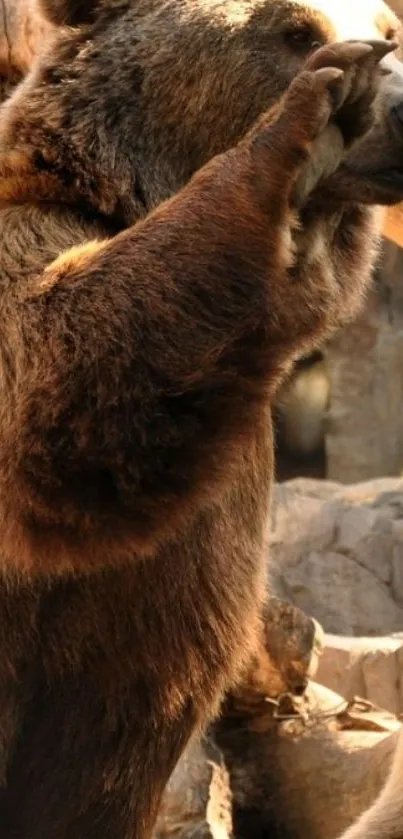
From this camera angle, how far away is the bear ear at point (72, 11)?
312cm

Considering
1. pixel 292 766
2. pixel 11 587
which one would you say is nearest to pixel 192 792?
→ pixel 292 766

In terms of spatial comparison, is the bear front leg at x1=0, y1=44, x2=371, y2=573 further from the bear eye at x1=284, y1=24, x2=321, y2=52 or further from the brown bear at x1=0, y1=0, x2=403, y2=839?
the bear eye at x1=284, y1=24, x2=321, y2=52

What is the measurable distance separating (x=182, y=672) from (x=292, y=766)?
1.89 metres

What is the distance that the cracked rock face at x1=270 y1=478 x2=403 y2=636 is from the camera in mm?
7848

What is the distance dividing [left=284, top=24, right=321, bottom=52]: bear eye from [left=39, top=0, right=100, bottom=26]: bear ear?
446 millimetres

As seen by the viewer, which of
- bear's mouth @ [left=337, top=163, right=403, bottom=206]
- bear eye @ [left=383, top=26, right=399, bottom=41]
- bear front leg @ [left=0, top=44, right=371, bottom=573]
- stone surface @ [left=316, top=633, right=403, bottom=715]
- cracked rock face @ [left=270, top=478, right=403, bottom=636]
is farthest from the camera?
cracked rock face @ [left=270, top=478, right=403, bottom=636]

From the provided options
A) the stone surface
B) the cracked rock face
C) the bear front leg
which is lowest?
the cracked rock face

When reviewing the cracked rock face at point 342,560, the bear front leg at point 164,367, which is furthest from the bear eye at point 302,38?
the cracked rock face at point 342,560

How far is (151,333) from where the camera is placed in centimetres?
238

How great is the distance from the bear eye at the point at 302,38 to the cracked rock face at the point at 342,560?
4887 millimetres

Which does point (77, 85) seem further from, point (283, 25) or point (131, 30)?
point (283, 25)

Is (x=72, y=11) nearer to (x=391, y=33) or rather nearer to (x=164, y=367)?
(x=391, y=33)

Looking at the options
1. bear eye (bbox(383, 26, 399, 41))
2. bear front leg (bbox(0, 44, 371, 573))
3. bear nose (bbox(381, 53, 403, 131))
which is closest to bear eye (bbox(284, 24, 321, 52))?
bear eye (bbox(383, 26, 399, 41))

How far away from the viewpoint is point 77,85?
2977 mm
